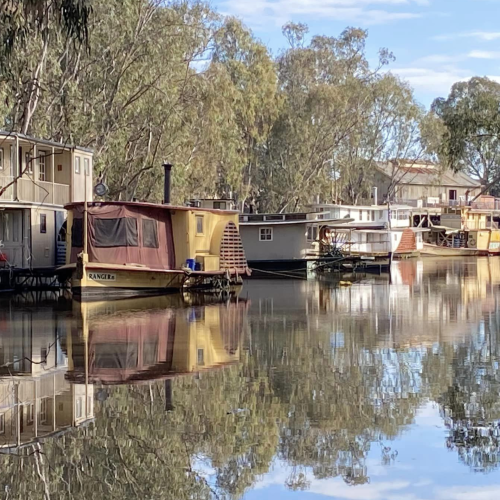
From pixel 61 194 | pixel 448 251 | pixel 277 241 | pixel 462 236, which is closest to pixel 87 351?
pixel 61 194

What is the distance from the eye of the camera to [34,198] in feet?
106

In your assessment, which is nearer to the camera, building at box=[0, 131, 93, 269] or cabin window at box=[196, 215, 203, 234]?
building at box=[0, 131, 93, 269]

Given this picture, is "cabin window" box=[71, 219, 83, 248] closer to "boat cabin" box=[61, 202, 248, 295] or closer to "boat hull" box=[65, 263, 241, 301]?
"boat cabin" box=[61, 202, 248, 295]

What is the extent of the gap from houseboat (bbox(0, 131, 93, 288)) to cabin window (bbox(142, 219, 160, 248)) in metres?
3.27

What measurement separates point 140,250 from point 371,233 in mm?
31756

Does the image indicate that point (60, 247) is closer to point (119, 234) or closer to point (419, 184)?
point (119, 234)

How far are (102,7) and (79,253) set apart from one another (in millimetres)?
11468

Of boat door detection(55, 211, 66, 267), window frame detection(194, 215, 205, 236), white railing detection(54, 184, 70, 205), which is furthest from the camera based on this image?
white railing detection(54, 184, 70, 205)

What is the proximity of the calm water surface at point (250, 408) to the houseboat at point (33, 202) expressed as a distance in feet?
34.0

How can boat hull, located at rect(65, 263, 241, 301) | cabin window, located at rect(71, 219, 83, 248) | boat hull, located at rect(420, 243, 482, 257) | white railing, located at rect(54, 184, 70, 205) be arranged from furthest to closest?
1. boat hull, located at rect(420, 243, 482, 257)
2. white railing, located at rect(54, 184, 70, 205)
3. cabin window, located at rect(71, 219, 83, 248)
4. boat hull, located at rect(65, 263, 241, 301)

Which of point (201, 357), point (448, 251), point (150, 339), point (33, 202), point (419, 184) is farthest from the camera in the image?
point (419, 184)

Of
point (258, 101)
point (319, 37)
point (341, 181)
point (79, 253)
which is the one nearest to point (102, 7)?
point (79, 253)

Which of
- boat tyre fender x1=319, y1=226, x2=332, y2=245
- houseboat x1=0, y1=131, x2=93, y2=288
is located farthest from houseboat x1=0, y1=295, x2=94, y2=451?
boat tyre fender x1=319, y1=226, x2=332, y2=245

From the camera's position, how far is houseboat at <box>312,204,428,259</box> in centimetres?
5259
